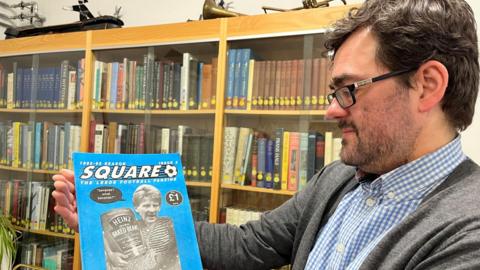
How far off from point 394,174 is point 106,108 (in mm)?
1892

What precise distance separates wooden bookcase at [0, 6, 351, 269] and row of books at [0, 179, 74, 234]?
67 millimetres

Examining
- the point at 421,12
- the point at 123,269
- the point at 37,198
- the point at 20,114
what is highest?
the point at 421,12

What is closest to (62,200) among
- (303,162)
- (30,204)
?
(303,162)

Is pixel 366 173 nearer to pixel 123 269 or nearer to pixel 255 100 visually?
pixel 123 269

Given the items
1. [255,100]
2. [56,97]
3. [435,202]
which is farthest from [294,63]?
[56,97]

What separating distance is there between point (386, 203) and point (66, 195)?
74 cm

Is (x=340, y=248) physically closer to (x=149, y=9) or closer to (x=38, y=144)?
(x=149, y=9)

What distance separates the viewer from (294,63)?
1.90 m

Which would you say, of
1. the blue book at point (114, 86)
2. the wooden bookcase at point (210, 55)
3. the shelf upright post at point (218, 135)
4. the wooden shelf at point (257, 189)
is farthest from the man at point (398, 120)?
the blue book at point (114, 86)

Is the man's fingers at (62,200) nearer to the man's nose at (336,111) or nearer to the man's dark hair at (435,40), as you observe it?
→ the man's nose at (336,111)

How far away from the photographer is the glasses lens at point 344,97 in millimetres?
829

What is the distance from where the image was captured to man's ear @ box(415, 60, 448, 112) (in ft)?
2.50

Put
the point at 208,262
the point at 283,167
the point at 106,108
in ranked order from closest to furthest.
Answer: the point at 208,262, the point at 283,167, the point at 106,108

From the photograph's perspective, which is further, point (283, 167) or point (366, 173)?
point (283, 167)
